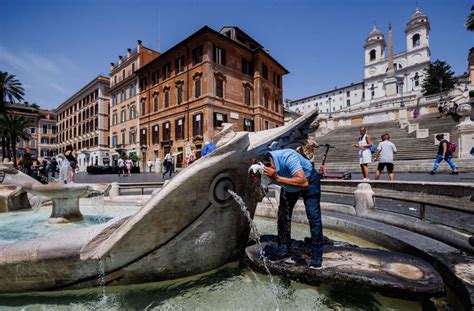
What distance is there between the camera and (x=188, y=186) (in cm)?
249

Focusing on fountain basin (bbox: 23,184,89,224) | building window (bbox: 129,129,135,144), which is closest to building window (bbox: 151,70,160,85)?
building window (bbox: 129,129,135,144)

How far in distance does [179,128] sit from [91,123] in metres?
28.6

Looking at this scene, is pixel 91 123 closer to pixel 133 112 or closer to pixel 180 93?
pixel 133 112

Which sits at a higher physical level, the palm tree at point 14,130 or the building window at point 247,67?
the building window at point 247,67

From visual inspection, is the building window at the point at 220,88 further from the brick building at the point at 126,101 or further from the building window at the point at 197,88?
the brick building at the point at 126,101

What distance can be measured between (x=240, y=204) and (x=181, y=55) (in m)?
31.6

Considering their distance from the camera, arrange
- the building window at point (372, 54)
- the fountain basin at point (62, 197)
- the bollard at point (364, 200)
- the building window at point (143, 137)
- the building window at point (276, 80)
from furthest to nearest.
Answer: the building window at point (372, 54), the building window at point (143, 137), the building window at point (276, 80), the fountain basin at point (62, 197), the bollard at point (364, 200)

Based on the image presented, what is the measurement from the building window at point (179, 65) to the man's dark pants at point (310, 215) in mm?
30789

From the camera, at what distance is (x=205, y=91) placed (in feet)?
91.5

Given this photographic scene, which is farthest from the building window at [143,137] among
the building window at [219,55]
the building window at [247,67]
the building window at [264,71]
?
the building window at [264,71]

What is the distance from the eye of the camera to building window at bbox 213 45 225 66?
2853 centimetres

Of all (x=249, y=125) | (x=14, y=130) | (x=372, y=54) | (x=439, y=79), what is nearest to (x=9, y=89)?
(x=14, y=130)

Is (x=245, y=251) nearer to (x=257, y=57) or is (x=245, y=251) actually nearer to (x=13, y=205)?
(x=13, y=205)

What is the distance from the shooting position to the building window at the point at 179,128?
3059cm
